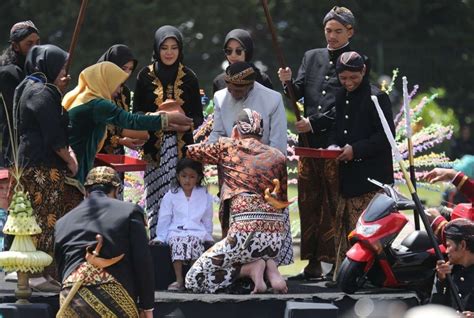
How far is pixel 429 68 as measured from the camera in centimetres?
3394

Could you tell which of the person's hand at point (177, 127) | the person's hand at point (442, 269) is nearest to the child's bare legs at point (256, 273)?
the person's hand at point (177, 127)

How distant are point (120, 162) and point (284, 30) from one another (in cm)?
2351

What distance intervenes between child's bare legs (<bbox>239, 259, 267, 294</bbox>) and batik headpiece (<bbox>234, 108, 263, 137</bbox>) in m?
0.82

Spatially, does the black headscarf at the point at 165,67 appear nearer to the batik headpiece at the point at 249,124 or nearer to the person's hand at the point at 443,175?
the batik headpiece at the point at 249,124

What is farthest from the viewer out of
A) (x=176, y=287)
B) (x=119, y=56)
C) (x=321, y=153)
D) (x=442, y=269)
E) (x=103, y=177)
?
(x=119, y=56)

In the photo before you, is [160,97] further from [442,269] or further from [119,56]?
[442,269]

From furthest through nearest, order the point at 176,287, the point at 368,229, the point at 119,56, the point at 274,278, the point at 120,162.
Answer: the point at 119,56, the point at 120,162, the point at 176,287, the point at 274,278, the point at 368,229

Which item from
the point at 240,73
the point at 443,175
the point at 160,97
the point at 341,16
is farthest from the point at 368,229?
the point at 160,97

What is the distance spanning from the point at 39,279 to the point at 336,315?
1.93m

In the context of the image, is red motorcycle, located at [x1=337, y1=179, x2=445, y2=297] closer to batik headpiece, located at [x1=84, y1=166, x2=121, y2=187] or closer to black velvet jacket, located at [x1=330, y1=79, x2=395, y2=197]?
black velvet jacket, located at [x1=330, y1=79, x2=395, y2=197]

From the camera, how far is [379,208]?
31.0ft

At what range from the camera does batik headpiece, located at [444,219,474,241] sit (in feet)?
29.4

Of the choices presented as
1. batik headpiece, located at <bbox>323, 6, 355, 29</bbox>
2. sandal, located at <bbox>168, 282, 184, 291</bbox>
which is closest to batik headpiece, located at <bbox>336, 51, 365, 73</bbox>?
batik headpiece, located at <bbox>323, 6, 355, 29</bbox>

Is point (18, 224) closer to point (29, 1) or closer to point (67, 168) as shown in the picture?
point (67, 168)
